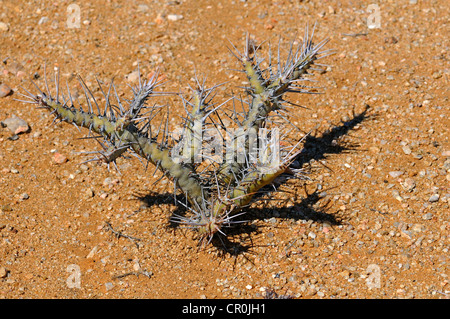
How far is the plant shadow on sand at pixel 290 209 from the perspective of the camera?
324cm

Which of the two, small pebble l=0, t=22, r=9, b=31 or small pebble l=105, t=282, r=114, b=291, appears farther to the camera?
small pebble l=0, t=22, r=9, b=31

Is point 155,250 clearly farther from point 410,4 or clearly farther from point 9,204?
point 410,4

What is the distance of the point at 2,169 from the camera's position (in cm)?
374

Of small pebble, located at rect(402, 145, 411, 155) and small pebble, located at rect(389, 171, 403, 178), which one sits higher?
small pebble, located at rect(402, 145, 411, 155)

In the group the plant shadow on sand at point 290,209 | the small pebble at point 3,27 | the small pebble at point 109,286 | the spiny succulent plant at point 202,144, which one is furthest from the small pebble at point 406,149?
the small pebble at point 3,27

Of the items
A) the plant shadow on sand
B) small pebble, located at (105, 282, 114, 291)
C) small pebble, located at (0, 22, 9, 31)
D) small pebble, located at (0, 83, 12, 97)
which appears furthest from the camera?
small pebble, located at (0, 22, 9, 31)

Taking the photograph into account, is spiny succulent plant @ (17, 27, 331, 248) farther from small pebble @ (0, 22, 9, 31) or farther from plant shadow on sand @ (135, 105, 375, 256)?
small pebble @ (0, 22, 9, 31)

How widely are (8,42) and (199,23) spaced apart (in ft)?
5.60

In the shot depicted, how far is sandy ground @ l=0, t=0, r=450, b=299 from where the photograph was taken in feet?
10.1

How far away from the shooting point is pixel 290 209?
3424mm

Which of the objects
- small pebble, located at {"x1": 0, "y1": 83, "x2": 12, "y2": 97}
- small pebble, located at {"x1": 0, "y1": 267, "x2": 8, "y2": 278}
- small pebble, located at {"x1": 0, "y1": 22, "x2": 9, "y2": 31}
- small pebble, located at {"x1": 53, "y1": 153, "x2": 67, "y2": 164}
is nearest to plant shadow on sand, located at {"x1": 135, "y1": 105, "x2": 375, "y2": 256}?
small pebble, located at {"x1": 53, "y1": 153, "x2": 67, "y2": 164}

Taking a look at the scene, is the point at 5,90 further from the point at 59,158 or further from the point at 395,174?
the point at 395,174

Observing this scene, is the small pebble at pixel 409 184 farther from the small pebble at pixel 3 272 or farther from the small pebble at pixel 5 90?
the small pebble at pixel 5 90

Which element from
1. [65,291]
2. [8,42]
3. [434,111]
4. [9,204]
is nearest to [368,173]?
[434,111]
